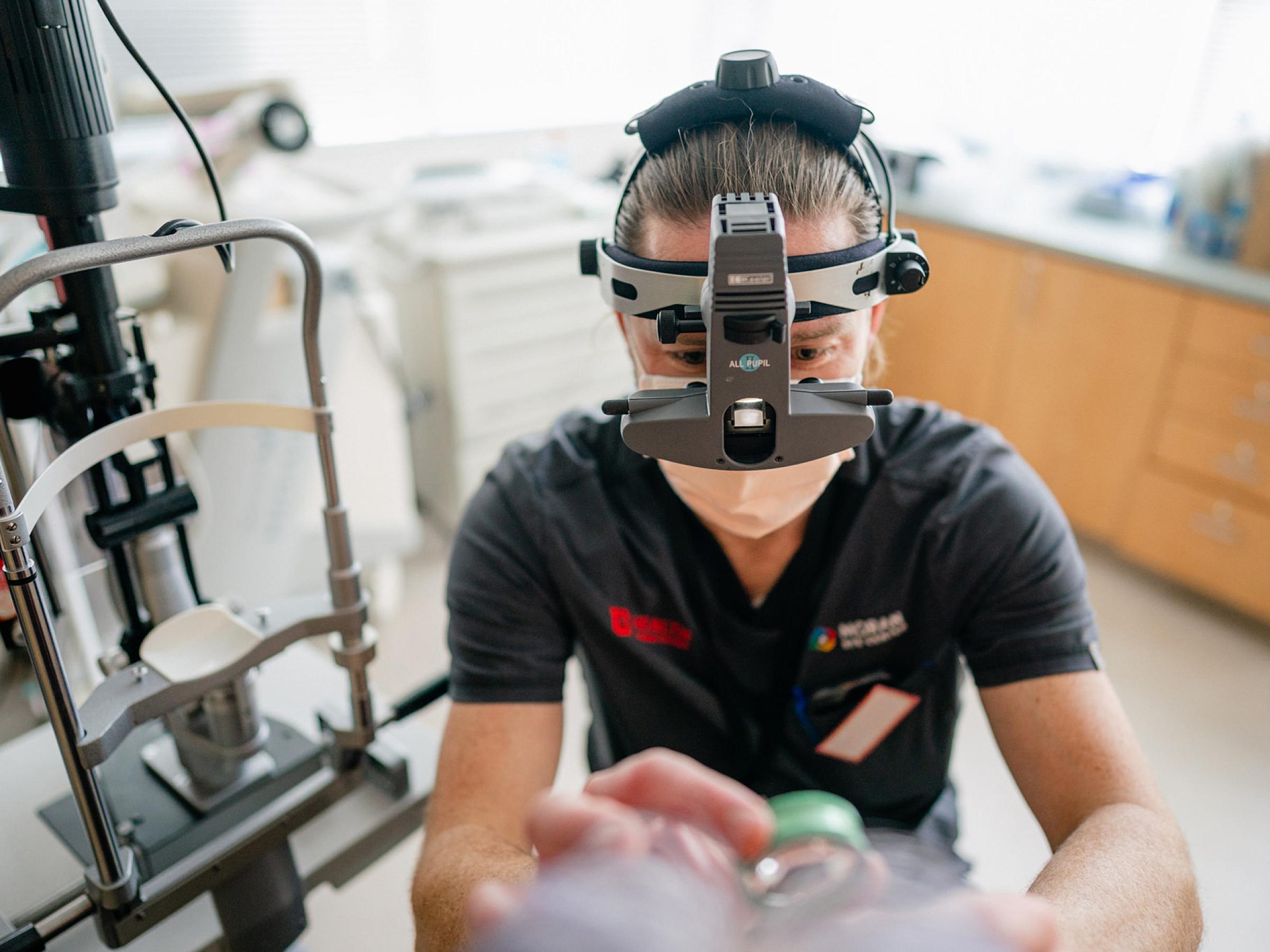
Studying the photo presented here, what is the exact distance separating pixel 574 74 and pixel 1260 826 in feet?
11.0

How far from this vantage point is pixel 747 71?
35.4 inches

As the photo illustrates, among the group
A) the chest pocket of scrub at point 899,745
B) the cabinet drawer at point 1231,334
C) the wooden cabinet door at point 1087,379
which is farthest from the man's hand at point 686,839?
the wooden cabinet door at point 1087,379

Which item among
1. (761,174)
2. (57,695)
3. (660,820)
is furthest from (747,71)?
(57,695)

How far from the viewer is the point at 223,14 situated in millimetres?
2938

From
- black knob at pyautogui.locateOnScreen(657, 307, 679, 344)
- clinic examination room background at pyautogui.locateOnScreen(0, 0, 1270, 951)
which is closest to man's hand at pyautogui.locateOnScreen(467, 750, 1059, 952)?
black knob at pyautogui.locateOnScreen(657, 307, 679, 344)

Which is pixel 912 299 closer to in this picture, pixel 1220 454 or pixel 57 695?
pixel 1220 454

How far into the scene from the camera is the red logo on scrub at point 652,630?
111 cm

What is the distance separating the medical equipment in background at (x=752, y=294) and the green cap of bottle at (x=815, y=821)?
348mm

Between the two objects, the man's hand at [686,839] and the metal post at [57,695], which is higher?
the man's hand at [686,839]

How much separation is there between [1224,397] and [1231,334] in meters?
0.17

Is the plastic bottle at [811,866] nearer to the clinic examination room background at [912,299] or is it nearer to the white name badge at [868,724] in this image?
the white name badge at [868,724]

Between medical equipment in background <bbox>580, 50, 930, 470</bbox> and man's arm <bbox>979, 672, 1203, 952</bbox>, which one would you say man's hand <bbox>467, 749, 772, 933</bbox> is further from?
man's arm <bbox>979, 672, 1203, 952</bbox>

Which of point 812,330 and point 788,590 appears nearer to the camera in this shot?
point 812,330

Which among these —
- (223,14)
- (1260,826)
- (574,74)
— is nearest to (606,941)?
(1260,826)
